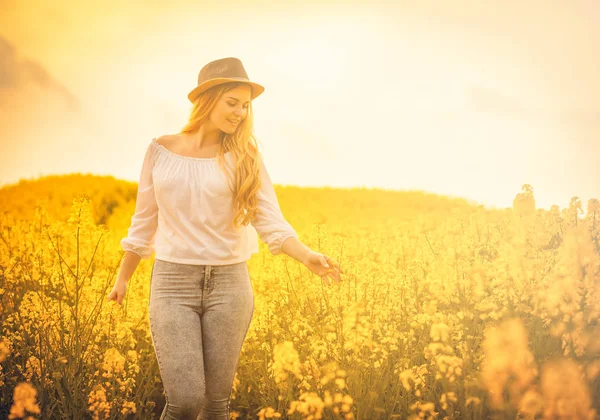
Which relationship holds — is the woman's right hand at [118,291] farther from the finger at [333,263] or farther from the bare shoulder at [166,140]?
the finger at [333,263]

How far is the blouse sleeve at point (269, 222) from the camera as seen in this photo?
263 centimetres

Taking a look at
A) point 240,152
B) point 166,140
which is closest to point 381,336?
point 240,152

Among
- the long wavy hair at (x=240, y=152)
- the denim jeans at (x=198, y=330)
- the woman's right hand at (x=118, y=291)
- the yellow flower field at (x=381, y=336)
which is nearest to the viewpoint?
the denim jeans at (x=198, y=330)

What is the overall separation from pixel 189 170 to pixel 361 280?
169 cm

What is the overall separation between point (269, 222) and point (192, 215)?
1.25ft

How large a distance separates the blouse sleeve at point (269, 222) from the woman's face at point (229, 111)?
0.79ft

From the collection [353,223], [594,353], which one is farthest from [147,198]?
[353,223]

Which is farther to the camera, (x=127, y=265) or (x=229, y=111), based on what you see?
(x=127, y=265)

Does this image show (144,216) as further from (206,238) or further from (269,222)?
(269,222)

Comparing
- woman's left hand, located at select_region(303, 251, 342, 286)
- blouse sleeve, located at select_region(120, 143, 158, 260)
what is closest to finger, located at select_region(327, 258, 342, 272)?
woman's left hand, located at select_region(303, 251, 342, 286)

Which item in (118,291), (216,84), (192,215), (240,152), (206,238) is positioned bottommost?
(118,291)

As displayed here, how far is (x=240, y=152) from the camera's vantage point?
8.84ft

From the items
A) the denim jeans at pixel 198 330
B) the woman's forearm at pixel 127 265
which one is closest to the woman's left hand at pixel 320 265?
the denim jeans at pixel 198 330

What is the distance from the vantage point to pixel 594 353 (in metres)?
3.12
